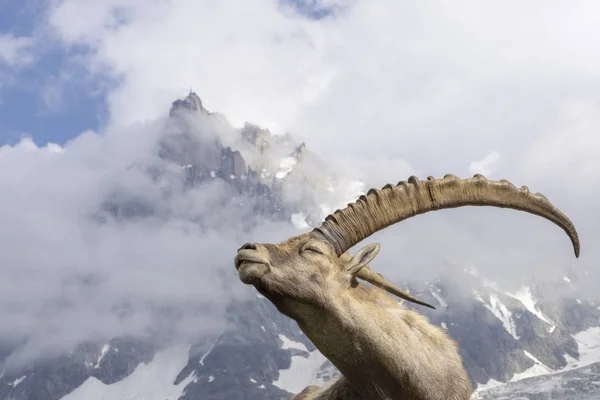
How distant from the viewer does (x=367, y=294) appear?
8.80 meters

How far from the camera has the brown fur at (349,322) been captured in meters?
7.86

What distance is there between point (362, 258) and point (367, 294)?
1.68 ft

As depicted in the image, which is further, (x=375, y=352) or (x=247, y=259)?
(x=375, y=352)

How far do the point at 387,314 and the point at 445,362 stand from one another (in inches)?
40.0

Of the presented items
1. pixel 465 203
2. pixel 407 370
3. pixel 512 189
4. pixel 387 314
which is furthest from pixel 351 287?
pixel 512 189

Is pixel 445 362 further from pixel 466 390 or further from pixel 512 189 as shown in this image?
pixel 512 189

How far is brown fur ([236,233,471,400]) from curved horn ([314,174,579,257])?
264mm

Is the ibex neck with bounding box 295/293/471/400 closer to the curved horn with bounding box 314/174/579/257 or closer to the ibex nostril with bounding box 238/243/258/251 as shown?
the curved horn with bounding box 314/174/579/257

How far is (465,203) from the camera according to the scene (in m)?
9.00

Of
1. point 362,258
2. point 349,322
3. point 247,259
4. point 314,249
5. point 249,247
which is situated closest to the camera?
point 247,259

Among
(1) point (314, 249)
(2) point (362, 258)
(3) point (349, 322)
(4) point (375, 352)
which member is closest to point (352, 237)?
(2) point (362, 258)

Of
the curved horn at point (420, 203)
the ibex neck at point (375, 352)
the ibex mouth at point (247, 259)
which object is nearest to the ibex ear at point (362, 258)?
the curved horn at point (420, 203)

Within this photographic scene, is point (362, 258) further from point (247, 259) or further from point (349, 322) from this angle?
point (247, 259)

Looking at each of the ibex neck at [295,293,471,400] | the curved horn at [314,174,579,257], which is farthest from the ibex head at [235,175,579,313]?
the ibex neck at [295,293,471,400]
